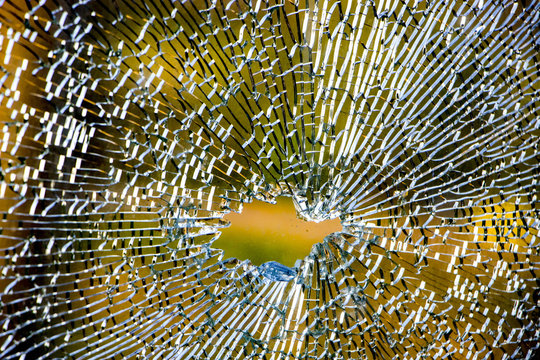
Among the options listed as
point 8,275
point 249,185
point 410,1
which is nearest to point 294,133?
point 249,185

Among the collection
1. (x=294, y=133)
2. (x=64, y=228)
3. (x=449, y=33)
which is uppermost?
(x=449, y=33)

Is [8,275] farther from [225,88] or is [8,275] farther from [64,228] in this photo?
[225,88]

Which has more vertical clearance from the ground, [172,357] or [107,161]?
[107,161]

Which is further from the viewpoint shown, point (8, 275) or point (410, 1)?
point (410, 1)
